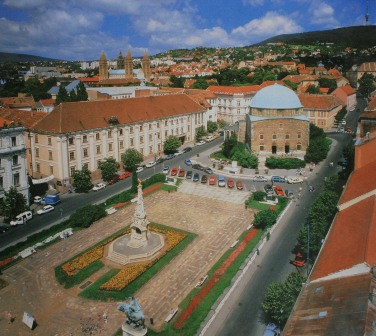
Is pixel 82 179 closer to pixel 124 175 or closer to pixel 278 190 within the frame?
pixel 124 175

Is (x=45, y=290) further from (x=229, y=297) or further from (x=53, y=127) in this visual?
(x=53, y=127)

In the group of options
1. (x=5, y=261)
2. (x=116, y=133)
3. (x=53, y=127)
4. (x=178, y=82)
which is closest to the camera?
(x=5, y=261)

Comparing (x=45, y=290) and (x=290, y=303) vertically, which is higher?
(x=290, y=303)

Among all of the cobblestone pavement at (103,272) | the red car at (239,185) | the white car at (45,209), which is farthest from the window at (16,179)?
Answer: the red car at (239,185)

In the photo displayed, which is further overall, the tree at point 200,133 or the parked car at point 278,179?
the tree at point 200,133

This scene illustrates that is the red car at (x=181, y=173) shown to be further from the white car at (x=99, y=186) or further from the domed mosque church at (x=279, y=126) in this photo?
the domed mosque church at (x=279, y=126)

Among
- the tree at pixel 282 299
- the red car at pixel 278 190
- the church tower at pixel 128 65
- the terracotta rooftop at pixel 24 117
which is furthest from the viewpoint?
the church tower at pixel 128 65

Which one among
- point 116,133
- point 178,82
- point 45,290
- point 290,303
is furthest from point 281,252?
point 178,82
